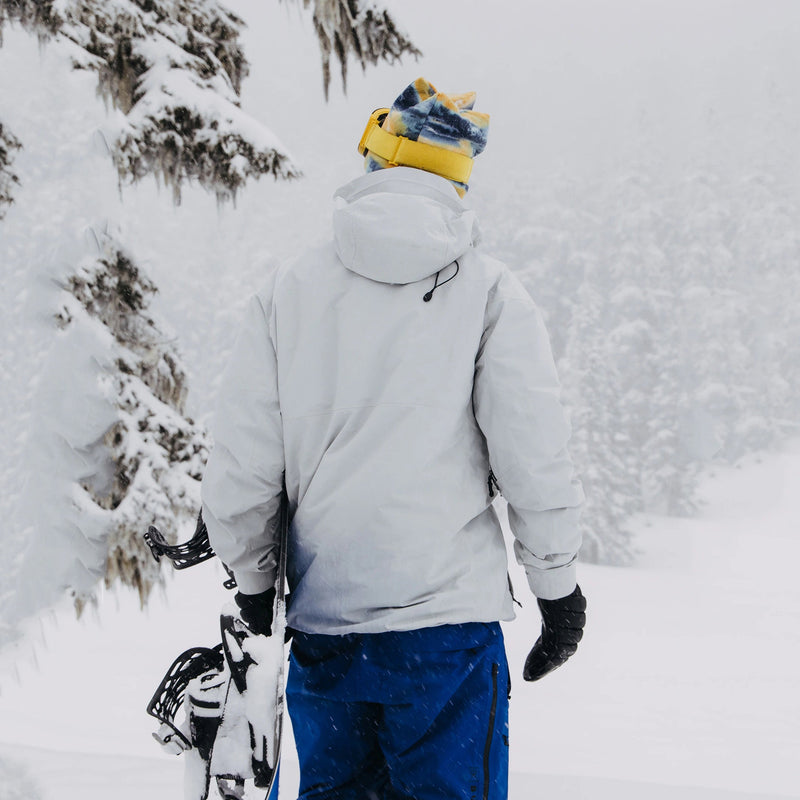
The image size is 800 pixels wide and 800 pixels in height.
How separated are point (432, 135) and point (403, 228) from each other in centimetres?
31

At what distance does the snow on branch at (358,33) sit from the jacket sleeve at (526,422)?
107 inches

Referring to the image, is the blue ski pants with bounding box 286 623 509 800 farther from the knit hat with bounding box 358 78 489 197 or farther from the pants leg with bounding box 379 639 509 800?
the knit hat with bounding box 358 78 489 197

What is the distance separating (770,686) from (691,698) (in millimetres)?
2284

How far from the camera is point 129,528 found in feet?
15.3

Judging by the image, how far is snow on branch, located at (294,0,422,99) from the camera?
12.3 ft

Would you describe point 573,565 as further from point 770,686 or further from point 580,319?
point 580,319

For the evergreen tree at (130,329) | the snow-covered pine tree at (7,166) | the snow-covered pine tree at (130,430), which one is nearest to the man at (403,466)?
the evergreen tree at (130,329)

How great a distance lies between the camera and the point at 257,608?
6.32 ft

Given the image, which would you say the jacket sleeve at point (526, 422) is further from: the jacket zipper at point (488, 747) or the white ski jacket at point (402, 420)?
the jacket zipper at point (488, 747)

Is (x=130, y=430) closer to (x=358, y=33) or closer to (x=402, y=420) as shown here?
(x=358, y=33)

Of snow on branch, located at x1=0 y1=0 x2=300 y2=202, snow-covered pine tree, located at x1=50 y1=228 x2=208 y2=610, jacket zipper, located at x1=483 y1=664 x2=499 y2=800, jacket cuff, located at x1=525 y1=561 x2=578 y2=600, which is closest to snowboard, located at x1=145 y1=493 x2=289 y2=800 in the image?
jacket zipper, located at x1=483 y1=664 x2=499 y2=800

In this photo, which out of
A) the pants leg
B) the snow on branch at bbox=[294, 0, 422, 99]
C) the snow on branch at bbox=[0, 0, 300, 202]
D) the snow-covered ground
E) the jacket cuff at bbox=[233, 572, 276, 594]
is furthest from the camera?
the snow on branch at bbox=[0, 0, 300, 202]

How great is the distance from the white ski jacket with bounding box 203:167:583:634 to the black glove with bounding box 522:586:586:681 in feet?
0.31

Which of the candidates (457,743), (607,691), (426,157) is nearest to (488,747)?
(457,743)
